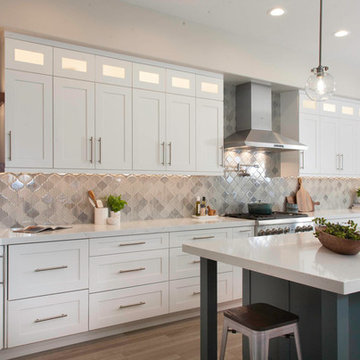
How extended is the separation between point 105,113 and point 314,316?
7.96 feet

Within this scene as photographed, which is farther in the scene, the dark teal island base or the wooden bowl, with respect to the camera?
the wooden bowl

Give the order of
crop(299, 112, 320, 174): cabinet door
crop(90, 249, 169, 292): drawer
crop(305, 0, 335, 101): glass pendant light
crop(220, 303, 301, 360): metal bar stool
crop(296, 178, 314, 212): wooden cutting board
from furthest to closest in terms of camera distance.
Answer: crop(296, 178, 314, 212): wooden cutting board, crop(299, 112, 320, 174): cabinet door, crop(90, 249, 169, 292): drawer, crop(305, 0, 335, 101): glass pendant light, crop(220, 303, 301, 360): metal bar stool

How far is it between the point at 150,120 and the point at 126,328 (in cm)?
196

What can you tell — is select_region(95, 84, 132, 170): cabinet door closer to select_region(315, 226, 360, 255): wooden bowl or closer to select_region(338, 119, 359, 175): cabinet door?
select_region(315, 226, 360, 255): wooden bowl

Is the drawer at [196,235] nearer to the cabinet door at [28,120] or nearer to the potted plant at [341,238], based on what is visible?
the cabinet door at [28,120]

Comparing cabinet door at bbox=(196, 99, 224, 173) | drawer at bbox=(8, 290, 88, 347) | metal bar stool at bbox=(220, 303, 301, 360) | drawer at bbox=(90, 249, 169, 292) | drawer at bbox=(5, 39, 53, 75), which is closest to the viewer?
metal bar stool at bbox=(220, 303, 301, 360)

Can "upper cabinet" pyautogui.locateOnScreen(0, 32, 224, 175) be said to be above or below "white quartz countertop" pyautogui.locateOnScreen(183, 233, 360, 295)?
above

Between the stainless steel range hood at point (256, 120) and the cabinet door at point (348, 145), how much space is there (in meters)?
1.03

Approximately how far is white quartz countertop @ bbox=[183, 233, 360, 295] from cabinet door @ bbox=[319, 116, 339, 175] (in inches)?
109

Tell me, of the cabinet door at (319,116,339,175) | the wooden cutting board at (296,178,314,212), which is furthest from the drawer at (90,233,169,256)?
the cabinet door at (319,116,339,175)

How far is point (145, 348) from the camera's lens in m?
2.99

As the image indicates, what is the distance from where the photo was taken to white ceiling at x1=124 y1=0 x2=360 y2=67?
3461 mm

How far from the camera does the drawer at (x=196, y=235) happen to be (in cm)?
352

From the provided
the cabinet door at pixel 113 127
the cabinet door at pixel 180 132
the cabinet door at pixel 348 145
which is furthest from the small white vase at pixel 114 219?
the cabinet door at pixel 348 145
